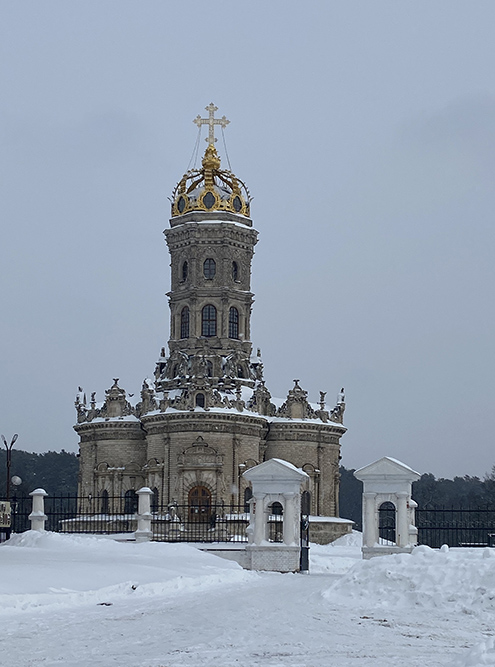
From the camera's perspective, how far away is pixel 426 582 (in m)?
18.0

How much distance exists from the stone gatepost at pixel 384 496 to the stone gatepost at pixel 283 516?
1756 mm

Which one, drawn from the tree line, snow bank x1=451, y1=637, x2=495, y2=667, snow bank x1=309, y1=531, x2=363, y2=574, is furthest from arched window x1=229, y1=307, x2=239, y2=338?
snow bank x1=451, y1=637, x2=495, y2=667

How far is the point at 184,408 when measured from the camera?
5403cm

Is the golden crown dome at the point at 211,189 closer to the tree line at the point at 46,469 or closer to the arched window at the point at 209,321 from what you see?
the arched window at the point at 209,321

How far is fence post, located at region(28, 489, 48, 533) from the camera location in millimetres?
32000

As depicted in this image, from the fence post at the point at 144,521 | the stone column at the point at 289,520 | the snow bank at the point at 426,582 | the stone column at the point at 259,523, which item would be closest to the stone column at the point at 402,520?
the stone column at the point at 289,520

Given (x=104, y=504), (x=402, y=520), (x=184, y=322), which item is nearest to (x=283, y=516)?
(x=402, y=520)

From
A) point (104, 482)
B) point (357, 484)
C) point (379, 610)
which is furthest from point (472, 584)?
point (357, 484)

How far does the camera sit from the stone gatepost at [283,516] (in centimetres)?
2839

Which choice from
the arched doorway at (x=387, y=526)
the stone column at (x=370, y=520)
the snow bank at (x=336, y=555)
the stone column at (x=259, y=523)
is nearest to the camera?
the stone column at (x=259, y=523)

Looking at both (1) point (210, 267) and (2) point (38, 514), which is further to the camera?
(1) point (210, 267)

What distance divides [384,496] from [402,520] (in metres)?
0.78

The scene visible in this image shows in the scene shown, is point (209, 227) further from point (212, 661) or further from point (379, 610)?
point (212, 661)

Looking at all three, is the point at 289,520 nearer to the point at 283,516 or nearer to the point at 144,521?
the point at 283,516
